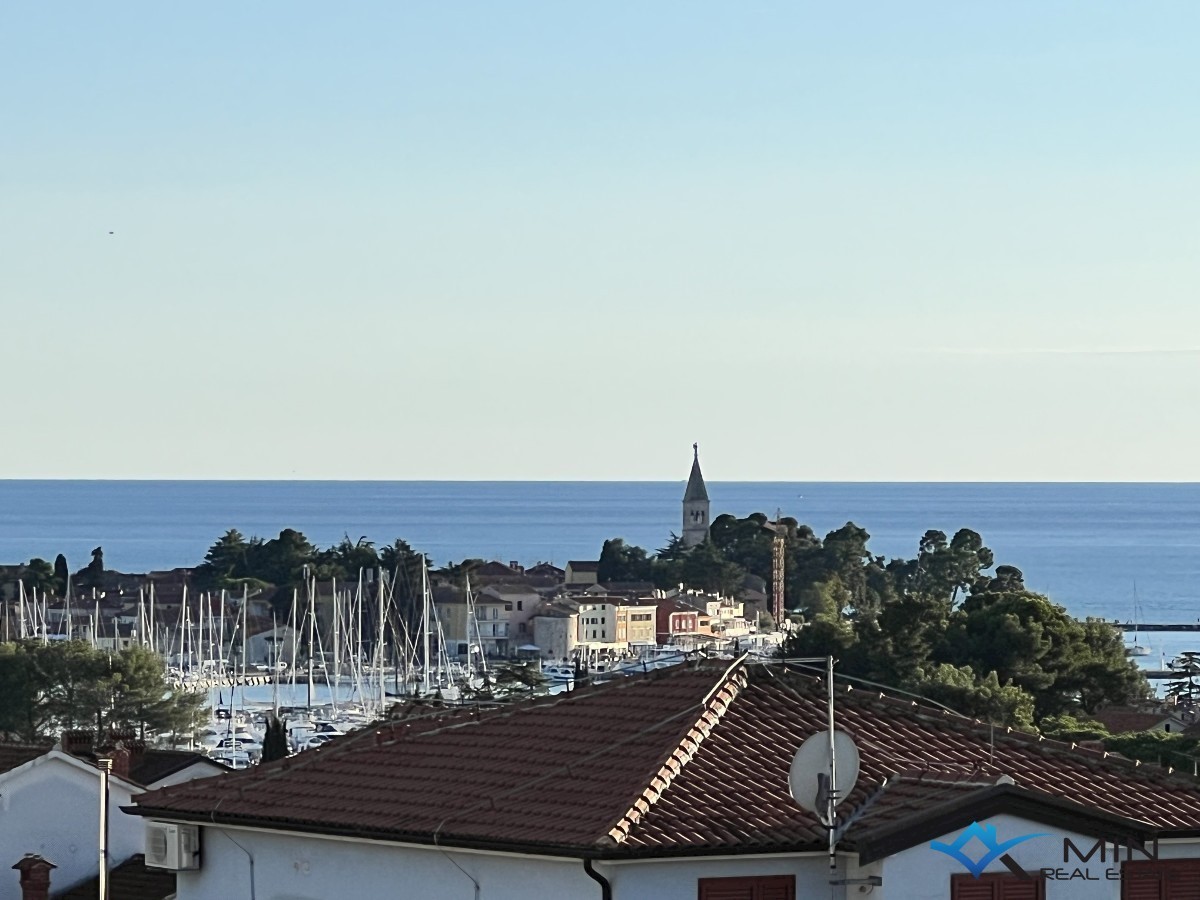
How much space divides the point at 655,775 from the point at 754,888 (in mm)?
775

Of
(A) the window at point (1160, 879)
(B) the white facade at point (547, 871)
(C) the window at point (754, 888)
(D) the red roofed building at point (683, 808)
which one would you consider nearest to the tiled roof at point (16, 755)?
(D) the red roofed building at point (683, 808)

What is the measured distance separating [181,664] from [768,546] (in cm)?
7156

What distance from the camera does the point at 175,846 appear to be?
1448 cm

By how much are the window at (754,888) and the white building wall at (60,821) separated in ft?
34.3

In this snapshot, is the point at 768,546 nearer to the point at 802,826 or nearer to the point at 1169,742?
the point at 1169,742

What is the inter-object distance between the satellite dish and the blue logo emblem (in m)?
0.61

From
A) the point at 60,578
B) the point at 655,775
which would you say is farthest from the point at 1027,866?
the point at 60,578

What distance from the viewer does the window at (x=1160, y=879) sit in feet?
43.2

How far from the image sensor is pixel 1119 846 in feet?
42.9

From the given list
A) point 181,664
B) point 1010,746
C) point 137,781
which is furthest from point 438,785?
point 181,664

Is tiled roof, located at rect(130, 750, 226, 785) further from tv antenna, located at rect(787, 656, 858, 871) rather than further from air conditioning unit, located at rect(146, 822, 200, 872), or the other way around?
tv antenna, located at rect(787, 656, 858, 871)

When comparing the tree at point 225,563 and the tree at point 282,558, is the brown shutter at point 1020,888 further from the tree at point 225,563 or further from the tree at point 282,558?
the tree at point 225,563

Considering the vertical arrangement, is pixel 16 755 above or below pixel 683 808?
below

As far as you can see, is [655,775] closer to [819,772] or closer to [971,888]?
[819,772]
